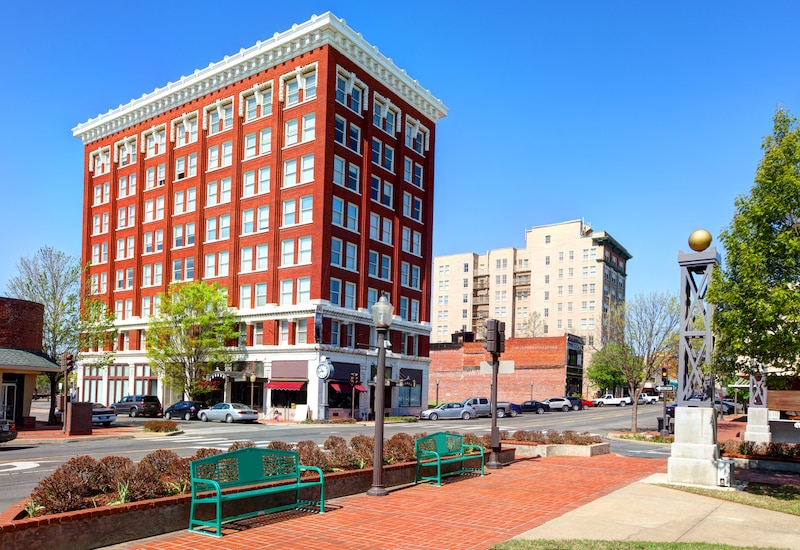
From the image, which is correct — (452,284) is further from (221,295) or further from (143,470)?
(143,470)

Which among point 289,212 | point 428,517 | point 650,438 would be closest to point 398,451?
point 428,517

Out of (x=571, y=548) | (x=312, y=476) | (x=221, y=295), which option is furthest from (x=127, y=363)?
(x=571, y=548)

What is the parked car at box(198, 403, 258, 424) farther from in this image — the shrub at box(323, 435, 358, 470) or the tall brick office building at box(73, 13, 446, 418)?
the shrub at box(323, 435, 358, 470)

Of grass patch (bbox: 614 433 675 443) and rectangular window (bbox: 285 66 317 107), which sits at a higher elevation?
rectangular window (bbox: 285 66 317 107)

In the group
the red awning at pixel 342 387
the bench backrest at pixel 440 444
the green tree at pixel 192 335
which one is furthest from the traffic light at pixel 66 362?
the bench backrest at pixel 440 444

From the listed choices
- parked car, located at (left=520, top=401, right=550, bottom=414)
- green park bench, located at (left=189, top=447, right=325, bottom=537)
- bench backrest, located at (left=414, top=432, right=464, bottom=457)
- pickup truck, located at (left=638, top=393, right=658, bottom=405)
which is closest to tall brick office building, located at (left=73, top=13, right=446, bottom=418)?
parked car, located at (left=520, top=401, right=550, bottom=414)

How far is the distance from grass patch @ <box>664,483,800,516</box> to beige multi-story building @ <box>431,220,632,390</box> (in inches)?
3499

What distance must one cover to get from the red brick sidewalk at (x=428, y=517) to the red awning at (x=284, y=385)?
34495 millimetres

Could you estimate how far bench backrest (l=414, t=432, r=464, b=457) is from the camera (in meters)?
14.0

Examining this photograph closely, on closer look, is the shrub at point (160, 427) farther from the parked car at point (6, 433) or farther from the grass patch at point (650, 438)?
the grass patch at point (650, 438)

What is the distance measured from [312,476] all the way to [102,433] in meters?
24.9

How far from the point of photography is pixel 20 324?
3631cm

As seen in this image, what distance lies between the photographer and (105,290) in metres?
67.7

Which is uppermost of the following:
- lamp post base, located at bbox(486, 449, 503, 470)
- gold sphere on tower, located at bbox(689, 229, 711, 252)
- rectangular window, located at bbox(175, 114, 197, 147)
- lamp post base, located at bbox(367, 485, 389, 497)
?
rectangular window, located at bbox(175, 114, 197, 147)
